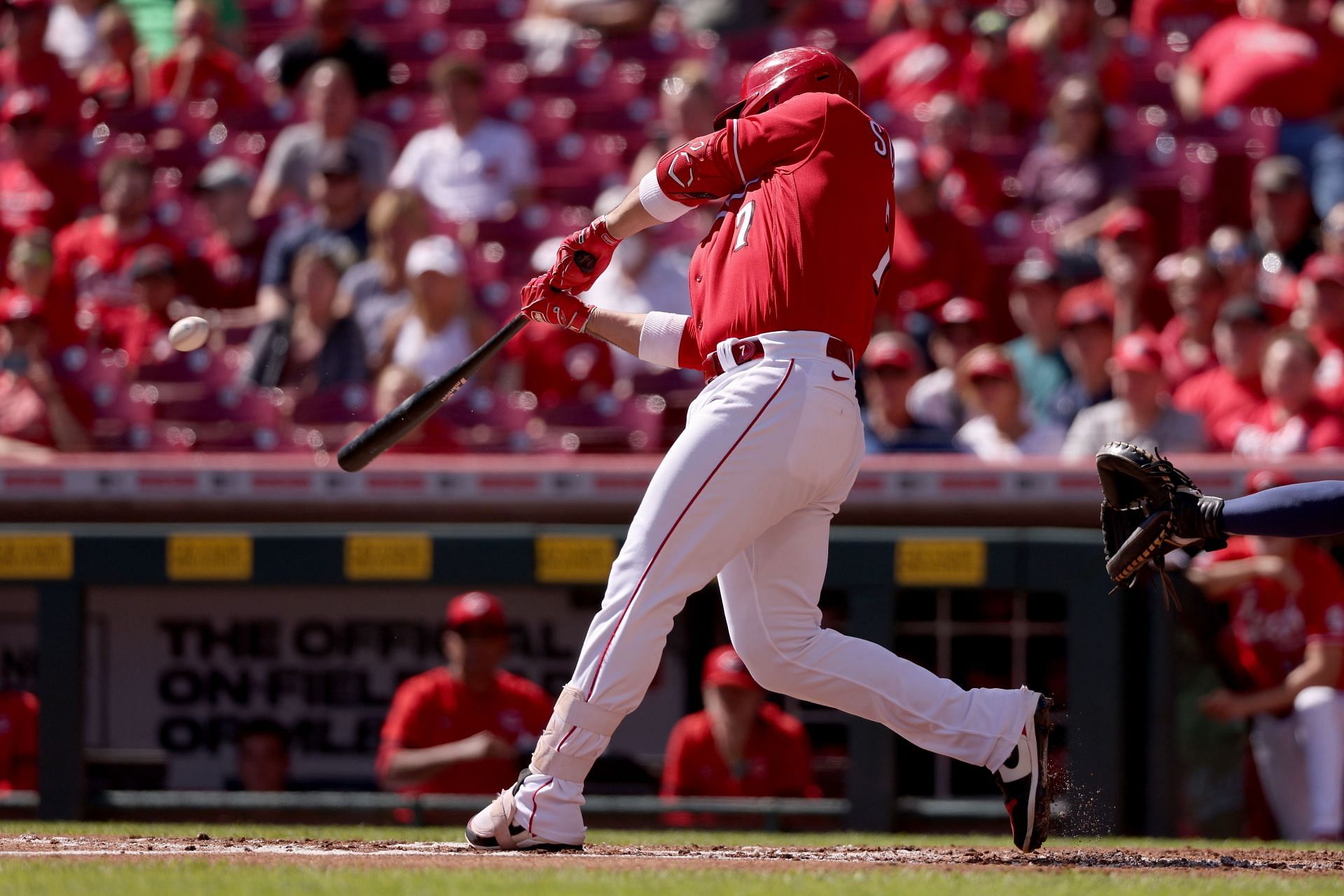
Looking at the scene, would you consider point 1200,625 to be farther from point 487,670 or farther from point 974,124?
point 974,124

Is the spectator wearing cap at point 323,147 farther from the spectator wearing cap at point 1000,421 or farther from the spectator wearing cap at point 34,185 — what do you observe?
the spectator wearing cap at point 1000,421

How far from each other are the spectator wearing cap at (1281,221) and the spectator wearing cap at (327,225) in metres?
3.93

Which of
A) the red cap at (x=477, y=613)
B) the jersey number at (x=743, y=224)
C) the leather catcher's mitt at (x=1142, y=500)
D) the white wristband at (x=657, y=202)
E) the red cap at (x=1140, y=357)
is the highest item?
the white wristband at (x=657, y=202)

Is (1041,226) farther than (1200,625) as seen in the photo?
Yes

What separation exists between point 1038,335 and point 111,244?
4613 mm

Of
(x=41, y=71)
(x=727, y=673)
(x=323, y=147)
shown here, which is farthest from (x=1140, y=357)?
(x=41, y=71)

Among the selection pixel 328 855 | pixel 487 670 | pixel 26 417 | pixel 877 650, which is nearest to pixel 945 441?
pixel 487 670

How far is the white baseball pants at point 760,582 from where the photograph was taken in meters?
3.80

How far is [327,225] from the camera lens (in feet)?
29.2

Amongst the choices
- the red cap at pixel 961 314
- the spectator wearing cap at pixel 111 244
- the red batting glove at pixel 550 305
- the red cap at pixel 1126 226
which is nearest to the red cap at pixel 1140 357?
the red cap at pixel 961 314

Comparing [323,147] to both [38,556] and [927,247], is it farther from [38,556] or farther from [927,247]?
[38,556]

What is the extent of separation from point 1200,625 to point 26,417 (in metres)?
4.36

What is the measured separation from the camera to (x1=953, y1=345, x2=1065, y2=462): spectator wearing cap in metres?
6.70

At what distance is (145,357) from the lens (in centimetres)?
843
